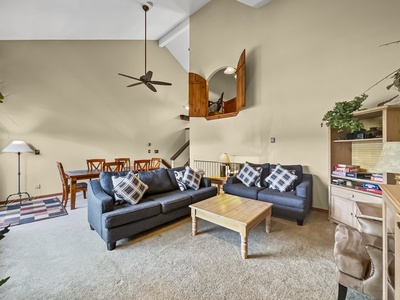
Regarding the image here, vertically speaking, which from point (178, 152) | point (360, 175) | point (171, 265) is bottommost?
point (171, 265)

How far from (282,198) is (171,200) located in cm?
189

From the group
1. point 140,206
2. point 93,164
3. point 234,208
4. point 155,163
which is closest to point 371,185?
point 234,208

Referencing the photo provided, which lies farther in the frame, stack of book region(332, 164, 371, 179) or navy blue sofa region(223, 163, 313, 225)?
navy blue sofa region(223, 163, 313, 225)

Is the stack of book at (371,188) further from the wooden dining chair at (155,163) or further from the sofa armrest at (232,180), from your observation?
the wooden dining chair at (155,163)

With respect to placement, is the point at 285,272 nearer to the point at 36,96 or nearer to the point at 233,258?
the point at 233,258

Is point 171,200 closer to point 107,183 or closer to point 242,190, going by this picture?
point 107,183

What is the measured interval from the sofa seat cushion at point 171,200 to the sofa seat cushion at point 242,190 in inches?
43.7

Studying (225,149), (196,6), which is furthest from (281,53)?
(196,6)

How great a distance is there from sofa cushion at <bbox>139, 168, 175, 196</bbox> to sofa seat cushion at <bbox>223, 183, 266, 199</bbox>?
1216 mm

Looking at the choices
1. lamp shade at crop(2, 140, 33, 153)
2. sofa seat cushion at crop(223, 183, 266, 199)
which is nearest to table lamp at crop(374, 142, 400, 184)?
sofa seat cushion at crop(223, 183, 266, 199)

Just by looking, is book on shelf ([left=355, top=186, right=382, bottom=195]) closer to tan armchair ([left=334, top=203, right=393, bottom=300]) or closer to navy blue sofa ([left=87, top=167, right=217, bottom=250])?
tan armchair ([left=334, top=203, right=393, bottom=300])

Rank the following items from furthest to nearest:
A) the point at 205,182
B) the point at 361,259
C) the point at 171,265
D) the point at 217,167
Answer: the point at 217,167 < the point at 205,182 < the point at 171,265 < the point at 361,259

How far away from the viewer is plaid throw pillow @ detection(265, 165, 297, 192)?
3.48 metres

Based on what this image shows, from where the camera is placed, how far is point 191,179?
3.69 m
